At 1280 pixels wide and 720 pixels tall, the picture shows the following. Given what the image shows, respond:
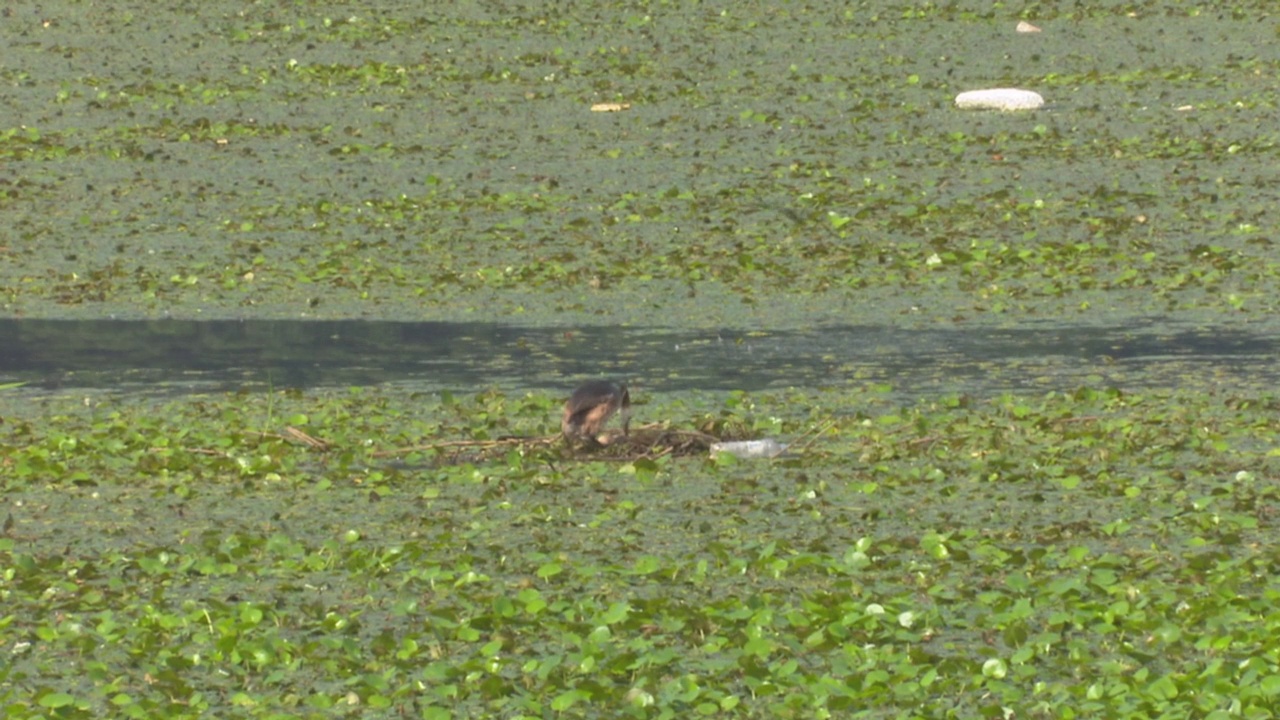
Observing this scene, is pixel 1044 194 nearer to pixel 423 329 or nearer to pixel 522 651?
pixel 423 329

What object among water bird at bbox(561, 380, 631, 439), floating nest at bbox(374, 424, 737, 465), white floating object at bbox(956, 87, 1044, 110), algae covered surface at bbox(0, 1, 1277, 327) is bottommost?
algae covered surface at bbox(0, 1, 1277, 327)

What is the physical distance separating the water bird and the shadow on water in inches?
72.4

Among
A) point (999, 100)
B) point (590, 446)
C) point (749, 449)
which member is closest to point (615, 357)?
point (590, 446)

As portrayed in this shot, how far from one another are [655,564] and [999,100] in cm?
1304

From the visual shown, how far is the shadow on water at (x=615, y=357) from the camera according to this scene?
41.0ft

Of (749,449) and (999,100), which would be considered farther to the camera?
(999,100)

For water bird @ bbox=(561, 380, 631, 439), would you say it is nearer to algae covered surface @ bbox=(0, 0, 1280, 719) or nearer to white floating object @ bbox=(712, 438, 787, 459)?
algae covered surface @ bbox=(0, 0, 1280, 719)

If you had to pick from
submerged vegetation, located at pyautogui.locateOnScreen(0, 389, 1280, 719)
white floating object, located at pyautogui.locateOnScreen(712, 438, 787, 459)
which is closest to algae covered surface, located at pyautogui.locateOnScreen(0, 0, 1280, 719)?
submerged vegetation, located at pyautogui.locateOnScreen(0, 389, 1280, 719)

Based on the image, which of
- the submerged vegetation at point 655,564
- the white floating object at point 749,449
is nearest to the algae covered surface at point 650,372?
the submerged vegetation at point 655,564

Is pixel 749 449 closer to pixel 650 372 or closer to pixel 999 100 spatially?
pixel 650 372

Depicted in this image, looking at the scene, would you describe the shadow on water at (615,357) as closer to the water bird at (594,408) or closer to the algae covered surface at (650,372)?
the algae covered surface at (650,372)

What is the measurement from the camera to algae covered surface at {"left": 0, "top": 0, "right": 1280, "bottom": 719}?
7344 mm

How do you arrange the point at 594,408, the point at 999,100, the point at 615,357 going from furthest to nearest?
the point at 999,100 → the point at 615,357 → the point at 594,408

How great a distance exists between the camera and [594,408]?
1041 centimetres
